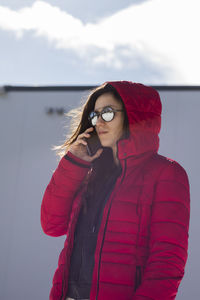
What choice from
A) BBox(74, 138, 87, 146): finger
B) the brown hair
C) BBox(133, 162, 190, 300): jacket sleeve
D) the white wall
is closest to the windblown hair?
the brown hair

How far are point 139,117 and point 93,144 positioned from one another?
0.91 feet

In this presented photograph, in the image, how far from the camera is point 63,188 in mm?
1471

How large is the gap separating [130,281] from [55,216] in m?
0.48

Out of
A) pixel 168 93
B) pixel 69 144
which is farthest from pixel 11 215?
pixel 69 144

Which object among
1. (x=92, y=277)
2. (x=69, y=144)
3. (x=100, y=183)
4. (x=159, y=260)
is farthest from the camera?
(x=69, y=144)

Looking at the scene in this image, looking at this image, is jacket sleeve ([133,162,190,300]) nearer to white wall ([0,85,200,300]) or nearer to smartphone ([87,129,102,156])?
smartphone ([87,129,102,156])

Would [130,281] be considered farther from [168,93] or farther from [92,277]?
[168,93]

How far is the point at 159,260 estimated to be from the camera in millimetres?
1089

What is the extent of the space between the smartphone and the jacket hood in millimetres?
198

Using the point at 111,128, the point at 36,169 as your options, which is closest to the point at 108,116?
the point at 111,128

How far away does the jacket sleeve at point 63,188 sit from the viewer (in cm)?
147

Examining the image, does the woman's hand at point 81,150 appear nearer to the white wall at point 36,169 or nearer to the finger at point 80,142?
the finger at point 80,142

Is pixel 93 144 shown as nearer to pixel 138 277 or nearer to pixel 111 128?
pixel 111 128

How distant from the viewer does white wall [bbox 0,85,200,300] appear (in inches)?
196
